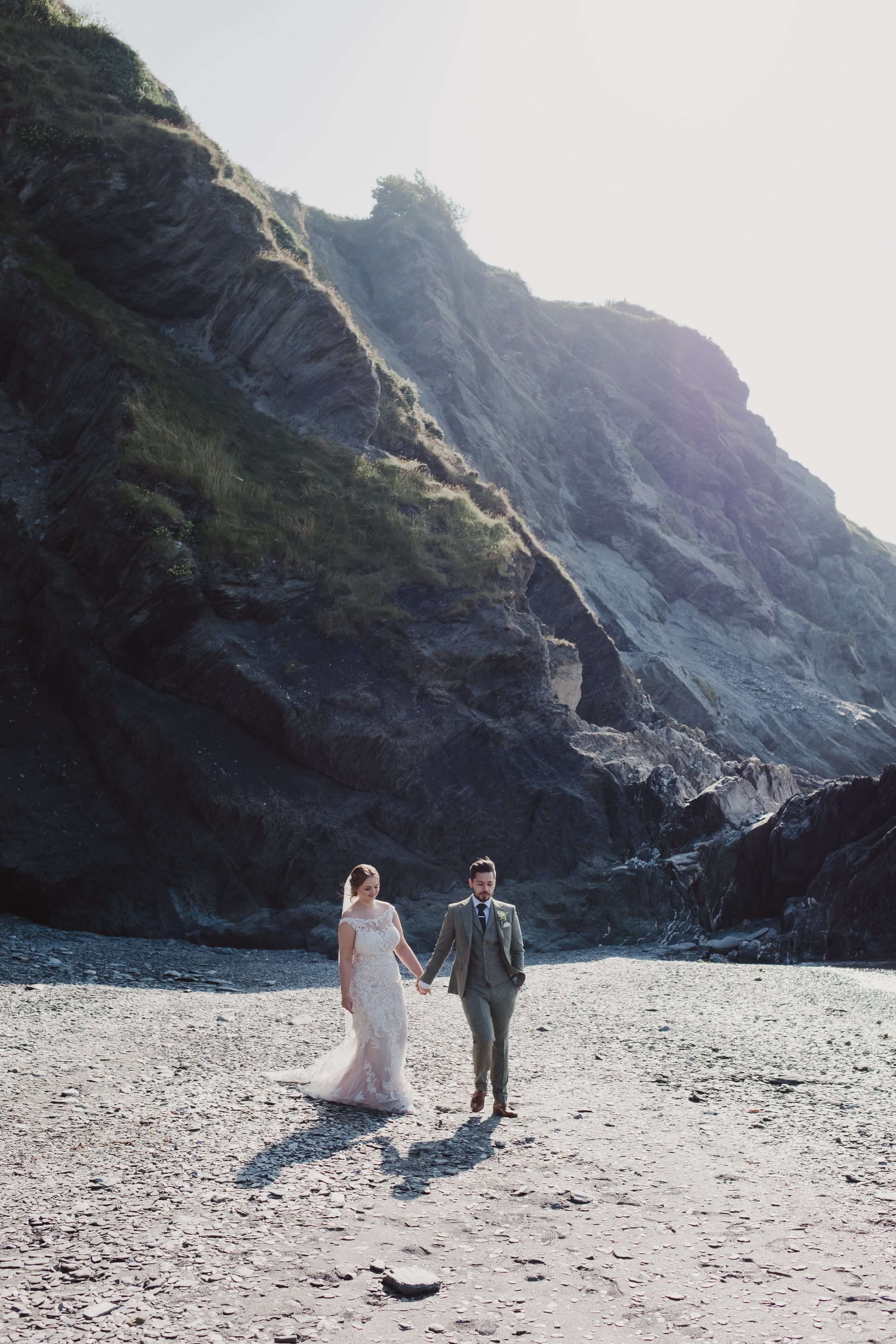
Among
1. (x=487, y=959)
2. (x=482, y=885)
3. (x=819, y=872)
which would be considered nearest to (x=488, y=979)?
(x=487, y=959)

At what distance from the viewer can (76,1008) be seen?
10062 mm

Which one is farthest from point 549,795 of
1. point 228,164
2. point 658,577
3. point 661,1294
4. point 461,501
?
point 658,577

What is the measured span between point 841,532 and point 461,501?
178ft

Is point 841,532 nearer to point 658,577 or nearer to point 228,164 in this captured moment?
point 658,577

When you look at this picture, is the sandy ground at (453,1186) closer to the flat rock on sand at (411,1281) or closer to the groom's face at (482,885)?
the flat rock on sand at (411,1281)

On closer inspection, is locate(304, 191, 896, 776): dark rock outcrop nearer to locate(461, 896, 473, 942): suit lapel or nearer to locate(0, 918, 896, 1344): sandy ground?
locate(0, 918, 896, 1344): sandy ground

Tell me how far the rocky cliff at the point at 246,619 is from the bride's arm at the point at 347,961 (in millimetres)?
9191

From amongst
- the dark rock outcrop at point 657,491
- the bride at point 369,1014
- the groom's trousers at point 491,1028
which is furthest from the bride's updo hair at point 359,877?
the dark rock outcrop at point 657,491

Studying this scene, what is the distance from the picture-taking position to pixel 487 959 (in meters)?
6.87

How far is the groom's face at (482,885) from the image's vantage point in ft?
22.8

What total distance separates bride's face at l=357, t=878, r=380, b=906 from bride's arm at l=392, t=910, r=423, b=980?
230 mm

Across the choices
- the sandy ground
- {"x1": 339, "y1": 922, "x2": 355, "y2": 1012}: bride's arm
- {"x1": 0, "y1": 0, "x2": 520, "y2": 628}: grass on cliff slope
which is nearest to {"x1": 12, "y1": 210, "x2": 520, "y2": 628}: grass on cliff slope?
{"x1": 0, "y1": 0, "x2": 520, "y2": 628}: grass on cliff slope

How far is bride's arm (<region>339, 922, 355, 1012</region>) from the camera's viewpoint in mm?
7035

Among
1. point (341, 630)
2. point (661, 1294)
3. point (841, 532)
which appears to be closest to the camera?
point (661, 1294)
